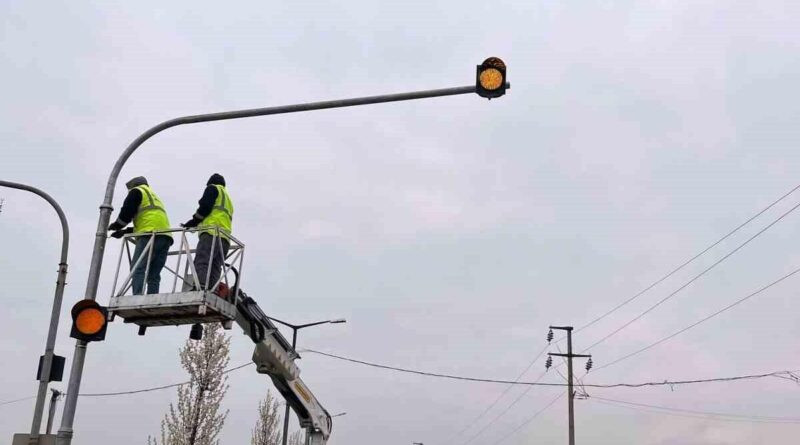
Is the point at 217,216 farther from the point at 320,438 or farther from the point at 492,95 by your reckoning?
the point at 320,438

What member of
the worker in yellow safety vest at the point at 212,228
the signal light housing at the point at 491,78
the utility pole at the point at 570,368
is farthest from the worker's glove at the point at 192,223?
the utility pole at the point at 570,368

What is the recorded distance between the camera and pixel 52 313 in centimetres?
1369

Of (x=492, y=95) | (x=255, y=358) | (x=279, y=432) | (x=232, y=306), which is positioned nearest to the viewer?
(x=492, y=95)

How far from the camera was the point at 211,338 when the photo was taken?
24547 millimetres

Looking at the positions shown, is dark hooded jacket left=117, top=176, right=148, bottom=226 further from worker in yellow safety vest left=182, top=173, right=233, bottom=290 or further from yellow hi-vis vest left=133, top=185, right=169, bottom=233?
worker in yellow safety vest left=182, top=173, right=233, bottom=290

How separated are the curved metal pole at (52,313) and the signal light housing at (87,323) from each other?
454 centimetres

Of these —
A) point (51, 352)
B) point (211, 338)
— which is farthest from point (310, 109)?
point (211, 338)

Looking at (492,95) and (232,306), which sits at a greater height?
(492,95)

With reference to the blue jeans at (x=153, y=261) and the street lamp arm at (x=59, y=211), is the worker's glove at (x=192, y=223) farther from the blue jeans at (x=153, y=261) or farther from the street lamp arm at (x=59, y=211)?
the street lamp arm at (x=59, y=211)

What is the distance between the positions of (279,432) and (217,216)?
82.6 feet

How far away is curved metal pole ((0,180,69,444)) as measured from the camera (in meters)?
12.9

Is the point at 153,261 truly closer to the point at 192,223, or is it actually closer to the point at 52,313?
the point at 192,223

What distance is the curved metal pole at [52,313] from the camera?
12922 mm

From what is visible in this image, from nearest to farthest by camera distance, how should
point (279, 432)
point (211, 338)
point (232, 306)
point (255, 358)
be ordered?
1. point (232, 306)
2. point (255, 358)
3. point (211, 338)
4. point (279, 432)
